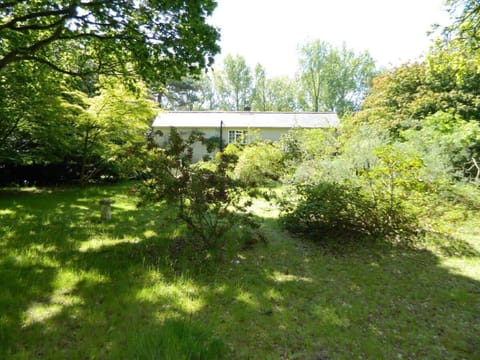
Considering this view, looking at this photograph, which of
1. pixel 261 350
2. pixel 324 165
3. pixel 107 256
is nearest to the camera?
pixel 261 350

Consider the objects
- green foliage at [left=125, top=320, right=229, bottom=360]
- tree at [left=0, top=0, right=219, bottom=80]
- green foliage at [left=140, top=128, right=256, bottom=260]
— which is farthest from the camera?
tree at [left=0, top=0, right=219, bottom=80]

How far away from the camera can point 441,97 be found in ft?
42.0

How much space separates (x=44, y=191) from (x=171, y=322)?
9523mm

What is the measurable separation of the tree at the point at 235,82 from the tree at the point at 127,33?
3495 cm

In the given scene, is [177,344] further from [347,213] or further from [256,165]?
[256,165]

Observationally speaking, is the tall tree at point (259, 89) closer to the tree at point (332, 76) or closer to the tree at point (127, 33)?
the tree at point (332, 76)

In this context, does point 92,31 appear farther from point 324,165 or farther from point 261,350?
point 261,350

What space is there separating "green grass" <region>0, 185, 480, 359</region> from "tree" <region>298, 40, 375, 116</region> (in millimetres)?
35675

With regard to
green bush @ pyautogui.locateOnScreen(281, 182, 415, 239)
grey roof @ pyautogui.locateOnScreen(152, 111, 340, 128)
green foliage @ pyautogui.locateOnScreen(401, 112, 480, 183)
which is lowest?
green bush @ pyautogui.locateOnScreen(281, 182, 415, 239)

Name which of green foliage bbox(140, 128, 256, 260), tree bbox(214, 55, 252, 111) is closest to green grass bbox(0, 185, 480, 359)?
green foliage bbox(140, 128, 256, 260)

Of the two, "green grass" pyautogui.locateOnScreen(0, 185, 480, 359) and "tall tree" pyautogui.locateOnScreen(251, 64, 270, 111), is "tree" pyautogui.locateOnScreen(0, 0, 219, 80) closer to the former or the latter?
"green grass" pyautogui.locateOnScreen(0, 185, 480, 359)

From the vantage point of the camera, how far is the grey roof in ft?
72.2

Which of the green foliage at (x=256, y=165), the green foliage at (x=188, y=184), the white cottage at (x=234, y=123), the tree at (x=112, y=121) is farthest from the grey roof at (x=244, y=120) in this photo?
the green foliage at (x=188, y=184)

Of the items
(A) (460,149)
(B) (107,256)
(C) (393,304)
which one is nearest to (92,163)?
(B) (107,256)
